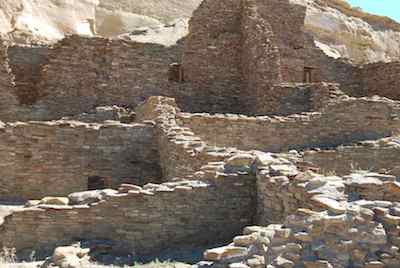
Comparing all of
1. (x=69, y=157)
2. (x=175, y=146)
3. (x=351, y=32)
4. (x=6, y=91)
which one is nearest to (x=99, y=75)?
(x=6, y=91)

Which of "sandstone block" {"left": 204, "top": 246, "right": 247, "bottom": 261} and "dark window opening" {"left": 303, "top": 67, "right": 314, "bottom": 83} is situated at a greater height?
"dark window opening" {"left": 303, "top": 67, "right": 314, "bottom": 83}

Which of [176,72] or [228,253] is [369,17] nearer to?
[176,72]

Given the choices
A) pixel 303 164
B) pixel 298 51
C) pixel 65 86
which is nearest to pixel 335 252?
pixel 303 164

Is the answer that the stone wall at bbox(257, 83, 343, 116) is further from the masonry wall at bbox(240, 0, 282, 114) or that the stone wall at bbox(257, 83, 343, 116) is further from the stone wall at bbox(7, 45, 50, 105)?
the stone wall at bbox(7, 45, 50, 105)

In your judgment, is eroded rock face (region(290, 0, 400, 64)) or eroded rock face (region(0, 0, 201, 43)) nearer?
eroded rock face (region(0, 0, 201, 43))

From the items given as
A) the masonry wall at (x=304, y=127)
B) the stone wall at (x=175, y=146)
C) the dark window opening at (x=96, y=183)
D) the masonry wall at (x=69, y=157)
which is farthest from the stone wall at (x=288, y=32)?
the dark window opening at (x=96, y=183)

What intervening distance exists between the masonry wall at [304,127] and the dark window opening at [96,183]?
2.01m

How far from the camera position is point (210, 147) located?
9703 mm

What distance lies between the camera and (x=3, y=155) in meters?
11.3

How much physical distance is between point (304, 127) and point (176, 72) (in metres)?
4.71

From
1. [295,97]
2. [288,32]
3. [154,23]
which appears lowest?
[295,97]

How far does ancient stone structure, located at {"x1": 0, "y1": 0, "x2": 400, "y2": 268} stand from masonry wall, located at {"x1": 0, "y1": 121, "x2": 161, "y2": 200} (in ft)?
0.07

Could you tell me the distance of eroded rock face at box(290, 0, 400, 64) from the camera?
32.8 m

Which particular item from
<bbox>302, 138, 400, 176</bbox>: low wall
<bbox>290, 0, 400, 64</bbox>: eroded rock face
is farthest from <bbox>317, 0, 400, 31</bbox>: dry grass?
<bbox>302, 138, 400, 176</bbox>: low wall
